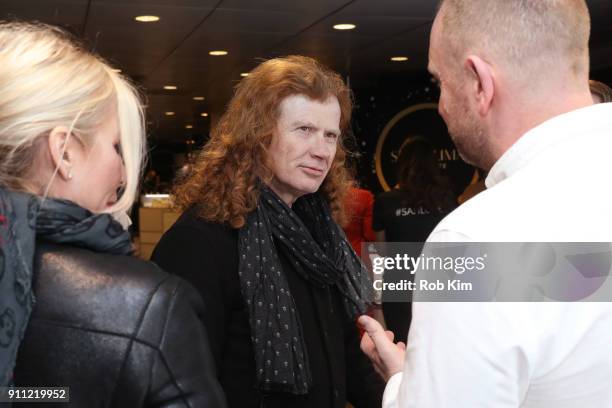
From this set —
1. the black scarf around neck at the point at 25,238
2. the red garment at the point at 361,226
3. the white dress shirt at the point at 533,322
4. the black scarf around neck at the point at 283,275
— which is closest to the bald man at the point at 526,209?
the white dress shirt at the point at 533,322

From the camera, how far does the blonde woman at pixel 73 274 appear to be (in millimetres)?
1099

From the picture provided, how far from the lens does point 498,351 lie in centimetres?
115

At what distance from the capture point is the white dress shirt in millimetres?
1151

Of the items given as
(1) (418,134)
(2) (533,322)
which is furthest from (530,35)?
(1) (418,134)

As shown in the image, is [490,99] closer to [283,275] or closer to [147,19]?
[283,275]

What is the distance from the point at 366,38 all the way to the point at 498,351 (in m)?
6.71

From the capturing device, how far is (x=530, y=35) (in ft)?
4.20

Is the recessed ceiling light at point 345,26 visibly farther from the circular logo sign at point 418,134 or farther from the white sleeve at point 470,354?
the white sleeve at point 470,354

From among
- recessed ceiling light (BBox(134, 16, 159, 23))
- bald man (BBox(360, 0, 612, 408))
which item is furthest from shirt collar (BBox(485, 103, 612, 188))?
recessed ceiling light (BBox(134, 16, 159, 23))

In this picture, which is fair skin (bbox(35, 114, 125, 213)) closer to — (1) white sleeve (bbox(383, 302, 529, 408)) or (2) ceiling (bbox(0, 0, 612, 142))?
(1) white sleeve (bbox(383, 302, 529, 408))

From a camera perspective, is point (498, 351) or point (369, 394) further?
point (369, 394)

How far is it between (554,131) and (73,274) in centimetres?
72

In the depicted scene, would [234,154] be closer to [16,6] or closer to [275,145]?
[275,145]

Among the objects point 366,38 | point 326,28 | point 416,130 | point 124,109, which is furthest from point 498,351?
point 416,130
